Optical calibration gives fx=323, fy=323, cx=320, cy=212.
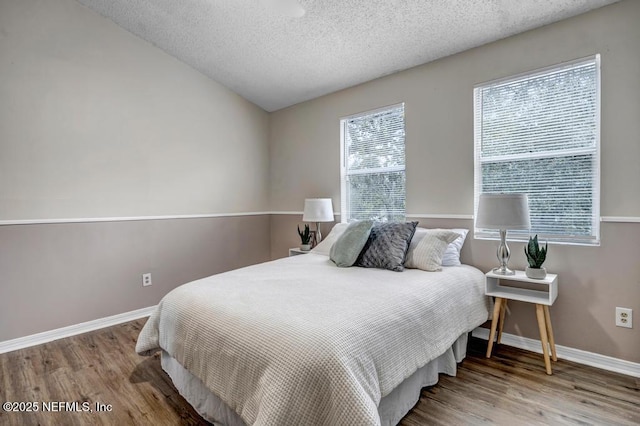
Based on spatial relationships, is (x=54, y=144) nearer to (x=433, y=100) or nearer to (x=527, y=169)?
(x=433, y=100)

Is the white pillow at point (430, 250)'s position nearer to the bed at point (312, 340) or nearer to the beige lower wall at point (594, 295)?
the bed at point (312, 340)

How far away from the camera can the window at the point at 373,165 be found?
329 centimetres

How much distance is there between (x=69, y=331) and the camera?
2.86m

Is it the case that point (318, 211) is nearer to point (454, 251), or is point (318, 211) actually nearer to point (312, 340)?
point (454, 251)

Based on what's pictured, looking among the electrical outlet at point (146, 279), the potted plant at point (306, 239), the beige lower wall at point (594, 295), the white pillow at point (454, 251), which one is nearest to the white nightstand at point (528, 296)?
the beige lower wall at point (594, 295)

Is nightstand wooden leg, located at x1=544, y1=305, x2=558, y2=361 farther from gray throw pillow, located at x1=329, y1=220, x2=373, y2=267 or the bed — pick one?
gray throw pillow, located at x1=329, y1=220, x2=373, y2=267

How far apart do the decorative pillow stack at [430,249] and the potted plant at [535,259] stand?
480 millimetres

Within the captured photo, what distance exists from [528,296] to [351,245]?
50.5 inches

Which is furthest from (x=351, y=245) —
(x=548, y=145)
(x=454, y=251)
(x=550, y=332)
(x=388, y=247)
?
(x=548, y=145)

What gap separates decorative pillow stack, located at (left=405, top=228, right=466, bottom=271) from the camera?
239 cm

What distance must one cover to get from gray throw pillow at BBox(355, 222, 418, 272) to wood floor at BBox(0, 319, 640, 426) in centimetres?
83

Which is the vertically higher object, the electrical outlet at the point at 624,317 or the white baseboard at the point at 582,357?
the electrical outlet at the point at 624,317

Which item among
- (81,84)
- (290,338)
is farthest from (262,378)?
(81,84)

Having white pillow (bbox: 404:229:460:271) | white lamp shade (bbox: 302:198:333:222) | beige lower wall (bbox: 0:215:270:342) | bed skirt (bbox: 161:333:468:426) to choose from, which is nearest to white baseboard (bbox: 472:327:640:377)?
bed skirt (bbox: 161:333:468:426)
